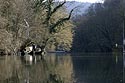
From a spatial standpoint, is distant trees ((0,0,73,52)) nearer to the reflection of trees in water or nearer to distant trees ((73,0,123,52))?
the reflection of trees in water

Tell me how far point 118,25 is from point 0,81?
211 feet

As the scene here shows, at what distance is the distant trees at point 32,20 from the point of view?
135ft

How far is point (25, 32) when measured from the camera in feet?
149

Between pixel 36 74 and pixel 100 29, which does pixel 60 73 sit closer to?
pixel 36 74

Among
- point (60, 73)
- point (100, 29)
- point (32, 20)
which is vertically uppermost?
point (100, 29)

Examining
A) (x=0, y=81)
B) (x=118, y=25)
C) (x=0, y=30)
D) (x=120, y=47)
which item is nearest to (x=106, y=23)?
(x=118, y=25)

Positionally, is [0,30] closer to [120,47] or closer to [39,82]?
[39,82]

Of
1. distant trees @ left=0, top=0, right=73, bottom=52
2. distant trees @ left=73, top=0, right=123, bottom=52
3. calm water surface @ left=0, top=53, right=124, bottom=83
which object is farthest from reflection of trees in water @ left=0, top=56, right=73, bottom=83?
distant trees @ left=73, top=0, right=123, bottom=52

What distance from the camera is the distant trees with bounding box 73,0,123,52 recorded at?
253 feet

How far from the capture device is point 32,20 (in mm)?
46969

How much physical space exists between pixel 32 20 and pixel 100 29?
36.6 meters

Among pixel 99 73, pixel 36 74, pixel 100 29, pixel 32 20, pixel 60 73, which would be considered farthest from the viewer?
pixel 100 29

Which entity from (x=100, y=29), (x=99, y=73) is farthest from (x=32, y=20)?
(x=100, y=29)

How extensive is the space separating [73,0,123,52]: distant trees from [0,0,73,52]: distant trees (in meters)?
22.4
